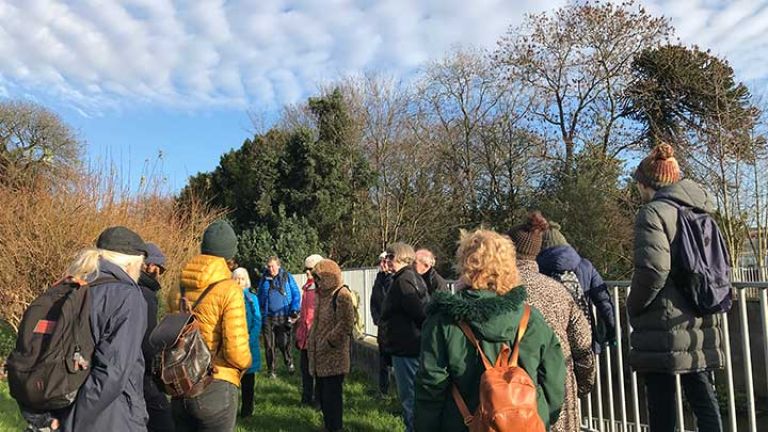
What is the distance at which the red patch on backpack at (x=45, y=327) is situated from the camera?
9.19 ft

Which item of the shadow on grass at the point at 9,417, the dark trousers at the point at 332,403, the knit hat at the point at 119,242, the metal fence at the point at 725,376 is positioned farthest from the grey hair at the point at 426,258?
the shadow on grass at the point at 9,417

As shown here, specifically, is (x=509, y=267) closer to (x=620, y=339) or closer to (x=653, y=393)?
(x=653, y=393)

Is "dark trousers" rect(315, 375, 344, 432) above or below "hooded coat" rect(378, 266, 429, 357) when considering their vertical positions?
below

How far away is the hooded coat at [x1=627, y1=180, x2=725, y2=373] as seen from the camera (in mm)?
3389

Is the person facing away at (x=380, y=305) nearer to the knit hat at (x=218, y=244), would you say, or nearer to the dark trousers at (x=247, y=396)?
the dark trousers at (x=247, y=396)

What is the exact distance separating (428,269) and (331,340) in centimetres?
124

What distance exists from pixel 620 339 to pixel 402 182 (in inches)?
815

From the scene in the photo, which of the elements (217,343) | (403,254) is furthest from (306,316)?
(217,343)

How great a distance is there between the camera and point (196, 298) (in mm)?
3941

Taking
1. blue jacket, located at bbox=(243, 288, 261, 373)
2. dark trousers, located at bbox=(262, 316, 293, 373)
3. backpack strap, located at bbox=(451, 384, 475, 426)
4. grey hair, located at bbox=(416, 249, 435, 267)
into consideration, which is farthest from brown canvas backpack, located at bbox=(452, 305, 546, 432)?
dark trousers, located at bbox=(262, 316, 293, 373)

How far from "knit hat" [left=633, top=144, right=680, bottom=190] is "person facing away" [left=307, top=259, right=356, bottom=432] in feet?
10.8

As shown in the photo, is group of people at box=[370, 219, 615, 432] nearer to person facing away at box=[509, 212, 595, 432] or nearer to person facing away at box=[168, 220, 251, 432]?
person facing away at box=[509, 212, 595, 432]

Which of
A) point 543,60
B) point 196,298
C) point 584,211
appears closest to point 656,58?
point 543,60

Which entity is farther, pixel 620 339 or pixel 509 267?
pixel 620 339
